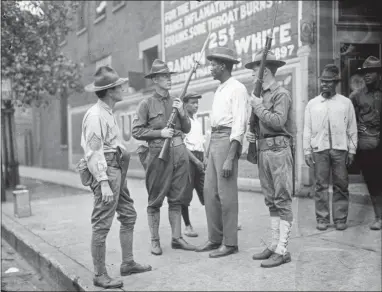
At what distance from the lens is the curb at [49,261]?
424 cm

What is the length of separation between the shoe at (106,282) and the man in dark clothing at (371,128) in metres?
3.49

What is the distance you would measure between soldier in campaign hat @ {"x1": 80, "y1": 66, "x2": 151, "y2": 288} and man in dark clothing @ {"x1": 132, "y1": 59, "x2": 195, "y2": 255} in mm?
822

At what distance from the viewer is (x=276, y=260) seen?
4.12 metres

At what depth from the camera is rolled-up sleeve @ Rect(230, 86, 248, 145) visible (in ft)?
14.3

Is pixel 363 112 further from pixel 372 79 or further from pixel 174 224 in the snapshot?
pixel 174 224

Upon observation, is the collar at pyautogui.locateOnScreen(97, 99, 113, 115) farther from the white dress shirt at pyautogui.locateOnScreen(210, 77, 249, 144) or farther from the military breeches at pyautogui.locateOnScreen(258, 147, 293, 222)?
the military breeches at pyautogui.locateOnScreen(258, 147, 293, 222)

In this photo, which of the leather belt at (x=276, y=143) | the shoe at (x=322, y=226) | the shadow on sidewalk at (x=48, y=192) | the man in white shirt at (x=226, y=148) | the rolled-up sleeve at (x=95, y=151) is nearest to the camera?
the rolled-up sleeve at (x=95, y=151)

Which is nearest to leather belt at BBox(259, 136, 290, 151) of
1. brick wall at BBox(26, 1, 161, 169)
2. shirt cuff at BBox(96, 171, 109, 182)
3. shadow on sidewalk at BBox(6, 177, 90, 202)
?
shirt cuff at BBox(96, 171, 109, 182)

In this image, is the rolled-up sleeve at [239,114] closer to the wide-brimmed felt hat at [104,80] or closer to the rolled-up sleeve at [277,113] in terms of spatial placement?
the rolled-up sleeve at [277,113]

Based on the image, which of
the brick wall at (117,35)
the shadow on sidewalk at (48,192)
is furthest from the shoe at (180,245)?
the brick wall at (117,35)

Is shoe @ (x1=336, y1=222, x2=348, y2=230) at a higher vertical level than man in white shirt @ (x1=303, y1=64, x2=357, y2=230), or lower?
lower

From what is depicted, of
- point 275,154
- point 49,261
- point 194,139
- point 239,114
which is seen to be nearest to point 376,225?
point 275,154

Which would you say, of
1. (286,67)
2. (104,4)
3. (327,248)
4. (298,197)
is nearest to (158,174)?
(327,248)

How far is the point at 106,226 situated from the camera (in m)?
3.85
